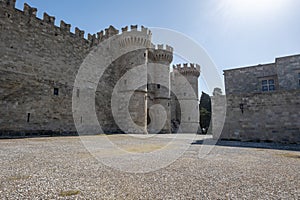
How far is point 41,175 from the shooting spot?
3035 mm

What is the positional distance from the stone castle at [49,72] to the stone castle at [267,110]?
26.4ft

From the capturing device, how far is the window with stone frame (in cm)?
1270

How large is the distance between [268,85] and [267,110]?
4.41 meters

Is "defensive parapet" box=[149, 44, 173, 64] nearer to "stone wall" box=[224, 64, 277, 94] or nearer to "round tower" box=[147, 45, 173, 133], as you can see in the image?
"round tower" box=[147, 45, 173, 133]

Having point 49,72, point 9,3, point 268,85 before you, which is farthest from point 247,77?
point 9,3

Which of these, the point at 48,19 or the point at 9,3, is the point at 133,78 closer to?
the point at 48,19

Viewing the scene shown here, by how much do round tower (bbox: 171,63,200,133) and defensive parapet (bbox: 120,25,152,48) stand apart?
11801 mm

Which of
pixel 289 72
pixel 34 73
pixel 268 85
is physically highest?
pixel 289 72

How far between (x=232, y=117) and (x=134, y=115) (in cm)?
881

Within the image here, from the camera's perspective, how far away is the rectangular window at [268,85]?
1270 cm

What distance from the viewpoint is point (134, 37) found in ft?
57.2

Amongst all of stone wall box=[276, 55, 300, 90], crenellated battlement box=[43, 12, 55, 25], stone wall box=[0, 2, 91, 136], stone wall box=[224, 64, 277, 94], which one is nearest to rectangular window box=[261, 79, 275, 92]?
stone wall box=[224, 64, 277, 94]

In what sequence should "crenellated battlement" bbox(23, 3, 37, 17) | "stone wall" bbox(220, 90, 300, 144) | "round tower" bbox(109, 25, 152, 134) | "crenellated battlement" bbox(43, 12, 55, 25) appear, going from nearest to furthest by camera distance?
"stone wall" bbox(220, 90, 300, 144)
"crenellated battlement" bbox(23, 3, 37, 17)
"crenellated battlement" bbox(43, 12, 55, 25)
"round tower" bbox(109, 25, 152, 134)

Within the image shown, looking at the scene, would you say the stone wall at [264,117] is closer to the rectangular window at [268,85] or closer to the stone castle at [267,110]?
the stone castle at [267,110]
